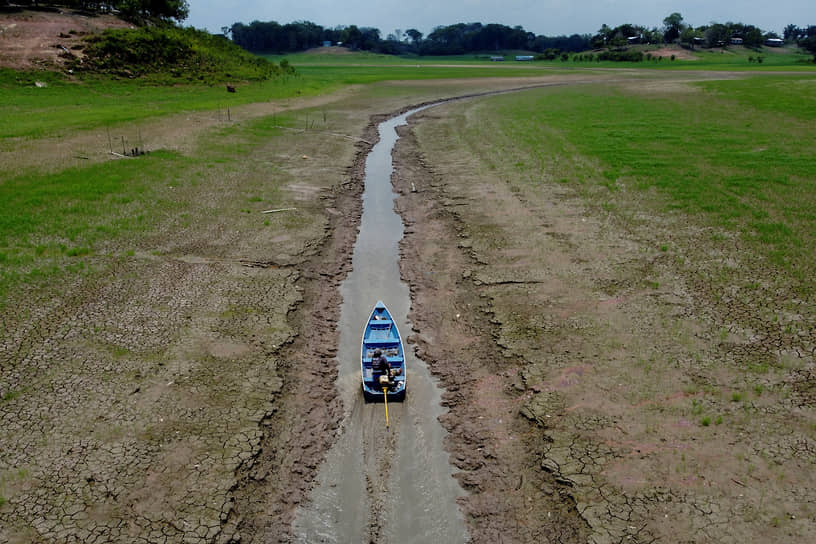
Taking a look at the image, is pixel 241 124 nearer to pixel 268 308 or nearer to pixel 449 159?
pixel 449 159

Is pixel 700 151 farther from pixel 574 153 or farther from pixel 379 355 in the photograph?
pixel 379 355

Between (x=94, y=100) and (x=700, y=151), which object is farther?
(x=94, y=100)

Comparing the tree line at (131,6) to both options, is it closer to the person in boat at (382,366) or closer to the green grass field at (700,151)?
the green grass field at (700,151)

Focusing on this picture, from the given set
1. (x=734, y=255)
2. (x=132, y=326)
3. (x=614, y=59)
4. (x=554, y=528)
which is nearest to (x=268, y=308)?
(x=132, y=326)

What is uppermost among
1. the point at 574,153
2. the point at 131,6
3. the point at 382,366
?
the point at 131,6

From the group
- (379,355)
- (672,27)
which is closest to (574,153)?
(379,355)
